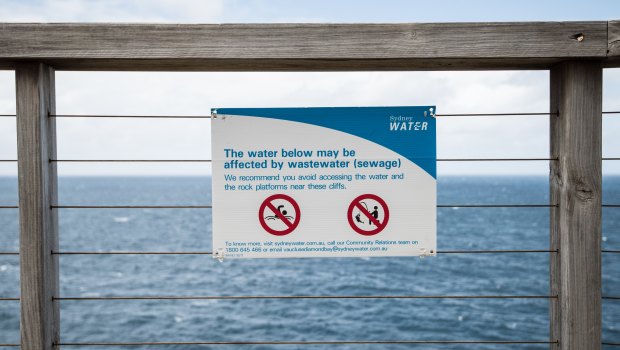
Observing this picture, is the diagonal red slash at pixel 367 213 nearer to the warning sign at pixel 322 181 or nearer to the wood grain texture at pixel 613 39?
the warning sign at pixel 322 181

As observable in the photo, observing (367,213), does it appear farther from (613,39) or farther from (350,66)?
(613,39)

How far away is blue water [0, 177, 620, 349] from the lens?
3375 cm

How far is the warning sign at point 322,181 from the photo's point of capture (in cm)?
167

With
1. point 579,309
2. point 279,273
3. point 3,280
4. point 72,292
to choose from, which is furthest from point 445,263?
point 579,309

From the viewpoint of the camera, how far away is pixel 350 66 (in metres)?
1.64

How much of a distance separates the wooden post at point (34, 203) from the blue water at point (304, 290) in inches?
1145

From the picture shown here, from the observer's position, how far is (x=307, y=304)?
131 ft

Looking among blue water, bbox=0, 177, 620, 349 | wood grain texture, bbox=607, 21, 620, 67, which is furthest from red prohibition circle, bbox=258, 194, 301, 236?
blue water, bbox=0, 177, 620, 349

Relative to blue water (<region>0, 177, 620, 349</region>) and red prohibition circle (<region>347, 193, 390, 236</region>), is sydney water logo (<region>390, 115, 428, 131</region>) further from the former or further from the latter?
blue water (<region>0, 177, 620, 349</region>)

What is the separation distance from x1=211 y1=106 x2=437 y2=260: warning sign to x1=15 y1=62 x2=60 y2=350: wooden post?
469mm

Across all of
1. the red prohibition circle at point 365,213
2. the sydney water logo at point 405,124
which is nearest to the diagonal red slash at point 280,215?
the red prohibition circle at point 365,213

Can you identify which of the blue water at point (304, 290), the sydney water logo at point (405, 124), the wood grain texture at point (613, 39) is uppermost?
the wood grain texture at point (613, 39)

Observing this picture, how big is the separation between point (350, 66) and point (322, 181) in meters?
0.34

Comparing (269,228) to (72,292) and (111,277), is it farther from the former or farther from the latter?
(111,277)
